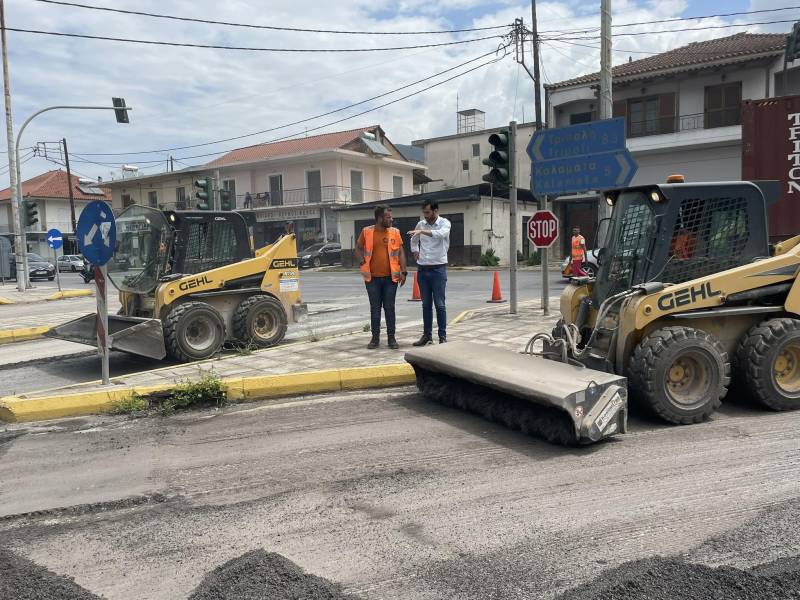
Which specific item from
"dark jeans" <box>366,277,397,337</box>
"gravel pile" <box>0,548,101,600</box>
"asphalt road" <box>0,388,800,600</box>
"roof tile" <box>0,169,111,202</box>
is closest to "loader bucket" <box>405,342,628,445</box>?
"asphalt road" <box>0,388,800,600</box>

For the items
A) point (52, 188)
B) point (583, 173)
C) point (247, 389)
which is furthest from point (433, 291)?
point (52, 188)

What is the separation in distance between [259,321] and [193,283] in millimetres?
1156

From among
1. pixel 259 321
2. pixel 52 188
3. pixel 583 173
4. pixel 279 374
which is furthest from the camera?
pixel 52 188

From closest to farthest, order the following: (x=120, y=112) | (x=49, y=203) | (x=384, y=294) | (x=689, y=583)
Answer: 1. (x=689, y=583)
2. (x=384, y=294)
3. (x=120, y=112)
4. (x=49, y=203)

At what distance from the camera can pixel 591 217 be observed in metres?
34.6

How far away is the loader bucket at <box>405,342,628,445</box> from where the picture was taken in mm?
4535

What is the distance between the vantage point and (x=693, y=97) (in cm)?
3039

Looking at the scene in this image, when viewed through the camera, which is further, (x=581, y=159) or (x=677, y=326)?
(x=581, y=159)

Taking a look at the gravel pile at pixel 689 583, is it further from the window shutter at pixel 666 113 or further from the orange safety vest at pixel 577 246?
the window shutter at pixel 666 113

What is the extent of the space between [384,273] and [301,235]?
37681mm

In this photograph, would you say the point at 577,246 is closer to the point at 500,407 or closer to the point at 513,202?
the point at 513,202

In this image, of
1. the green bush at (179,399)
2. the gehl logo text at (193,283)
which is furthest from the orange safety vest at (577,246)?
the green bush at (179,399)

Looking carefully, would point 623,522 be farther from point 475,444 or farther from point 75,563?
point 75,563

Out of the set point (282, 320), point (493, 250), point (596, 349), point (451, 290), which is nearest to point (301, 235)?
point (493, 250)
